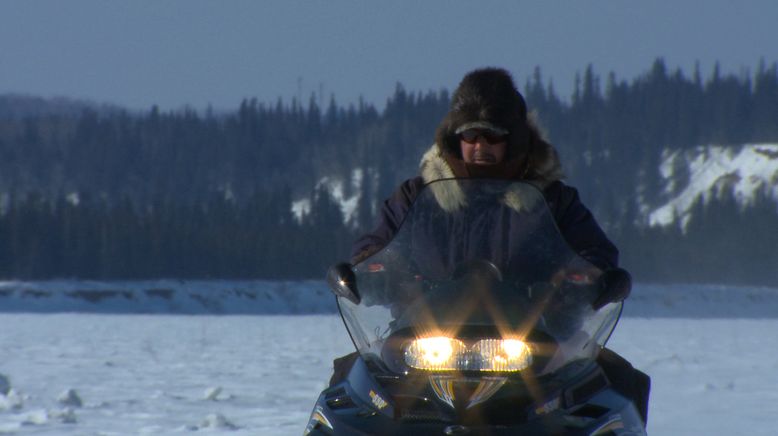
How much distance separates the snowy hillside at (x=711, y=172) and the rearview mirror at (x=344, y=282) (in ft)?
435

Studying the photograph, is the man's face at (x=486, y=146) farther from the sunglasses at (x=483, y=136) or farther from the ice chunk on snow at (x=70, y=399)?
the ice chunk on snow at (x=70, y=399)

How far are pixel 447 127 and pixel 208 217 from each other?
99.4 meters

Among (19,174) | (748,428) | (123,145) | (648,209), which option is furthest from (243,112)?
(748,428)

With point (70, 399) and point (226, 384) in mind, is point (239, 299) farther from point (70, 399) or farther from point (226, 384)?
point (70, 399)

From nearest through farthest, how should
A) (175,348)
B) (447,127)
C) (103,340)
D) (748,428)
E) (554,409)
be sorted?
(554,409), (447,127), (748,428), (175,348), (103,340)

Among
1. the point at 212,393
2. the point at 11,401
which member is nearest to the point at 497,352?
the point at 11,401

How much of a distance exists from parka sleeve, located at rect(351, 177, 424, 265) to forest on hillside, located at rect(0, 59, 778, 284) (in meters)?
73.6

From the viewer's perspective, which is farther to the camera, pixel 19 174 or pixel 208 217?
pixel 19 174

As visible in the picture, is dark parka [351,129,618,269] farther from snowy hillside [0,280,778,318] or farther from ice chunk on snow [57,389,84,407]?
snowy hillside [0,280,778,318]

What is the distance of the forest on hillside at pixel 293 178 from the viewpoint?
265ft

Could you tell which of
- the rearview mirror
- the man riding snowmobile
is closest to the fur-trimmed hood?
the man riding snowmobile

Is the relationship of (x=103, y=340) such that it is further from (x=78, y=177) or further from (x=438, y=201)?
(x=78, y=177)

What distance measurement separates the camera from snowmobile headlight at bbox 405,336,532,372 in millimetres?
3125

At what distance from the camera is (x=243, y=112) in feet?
511
